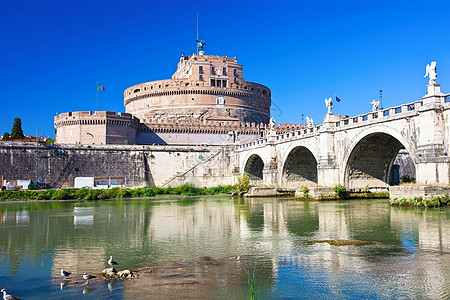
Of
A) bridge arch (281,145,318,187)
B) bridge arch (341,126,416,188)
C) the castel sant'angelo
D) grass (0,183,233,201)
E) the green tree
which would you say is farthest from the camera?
the green tree

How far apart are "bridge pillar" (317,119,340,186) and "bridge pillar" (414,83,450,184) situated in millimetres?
8797

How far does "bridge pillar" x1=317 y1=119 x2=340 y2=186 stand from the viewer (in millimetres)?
31047

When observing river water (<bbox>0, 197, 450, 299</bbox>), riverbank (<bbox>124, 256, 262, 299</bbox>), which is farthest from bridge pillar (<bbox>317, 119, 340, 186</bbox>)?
riverbank (<bbox>124, 256, 262, 299</bbox>)

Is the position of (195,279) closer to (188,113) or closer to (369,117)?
(369,117)

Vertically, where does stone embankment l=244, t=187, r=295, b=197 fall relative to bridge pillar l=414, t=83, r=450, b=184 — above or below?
below

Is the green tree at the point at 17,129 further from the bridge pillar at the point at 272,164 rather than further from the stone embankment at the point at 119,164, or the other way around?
the bridge pillar at the point at 272,164

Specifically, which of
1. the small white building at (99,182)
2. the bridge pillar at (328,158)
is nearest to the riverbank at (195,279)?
the bridge pillar at (328,158)

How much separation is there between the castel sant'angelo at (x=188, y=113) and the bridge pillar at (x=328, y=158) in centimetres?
2784

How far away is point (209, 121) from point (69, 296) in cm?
5764

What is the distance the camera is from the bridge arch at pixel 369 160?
28.8 metres

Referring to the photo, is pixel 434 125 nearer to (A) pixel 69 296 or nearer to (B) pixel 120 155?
(A) pixel 69 296

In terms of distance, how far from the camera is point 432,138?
72.2ft

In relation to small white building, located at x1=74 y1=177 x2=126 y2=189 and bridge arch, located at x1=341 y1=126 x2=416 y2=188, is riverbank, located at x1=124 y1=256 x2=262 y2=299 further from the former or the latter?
small white building, located at x1=74 y1=177 x2=126 y2=189

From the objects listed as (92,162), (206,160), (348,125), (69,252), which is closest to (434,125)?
(348,125)
